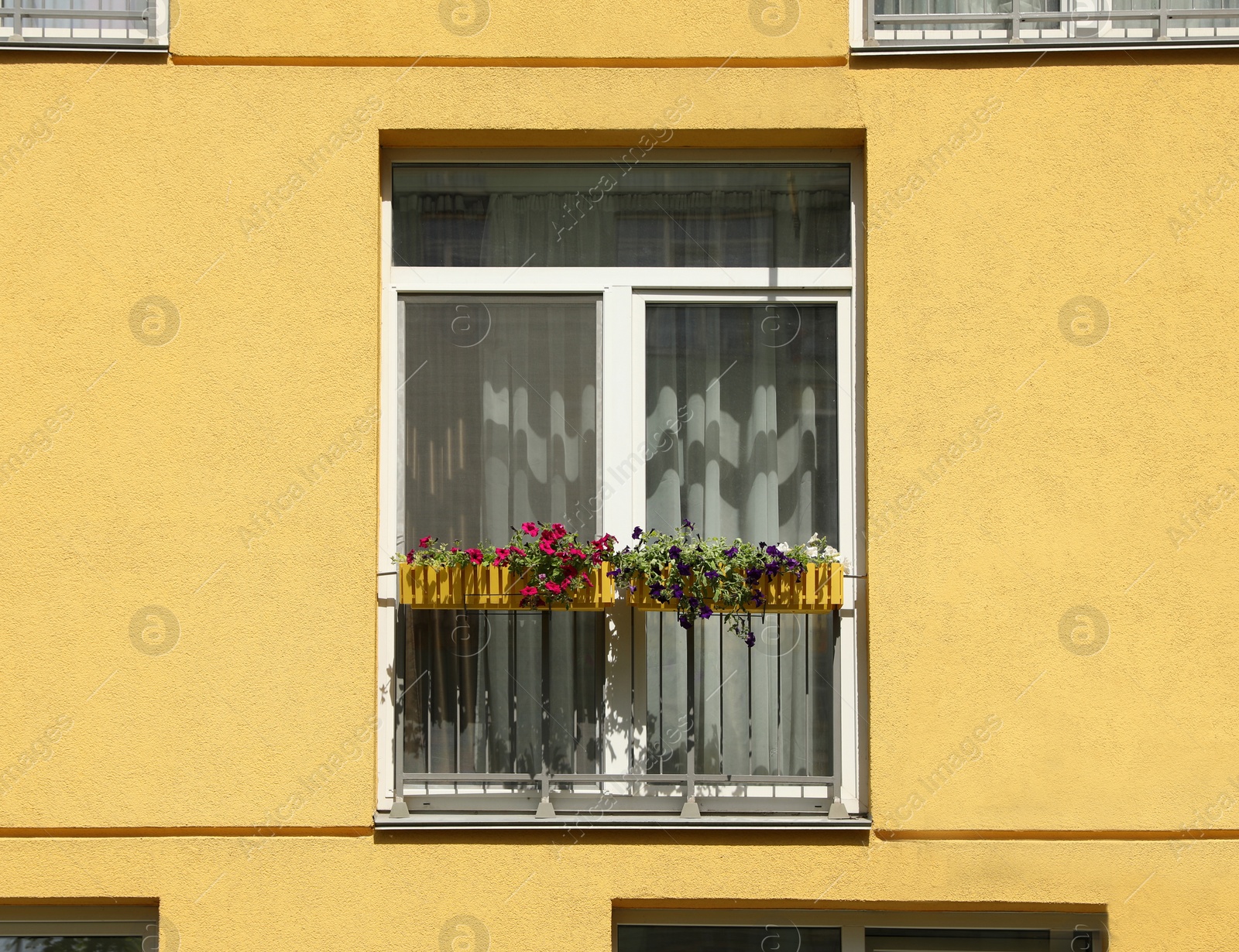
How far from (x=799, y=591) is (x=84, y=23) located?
175 inches

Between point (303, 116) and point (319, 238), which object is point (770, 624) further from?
point (303, 116)

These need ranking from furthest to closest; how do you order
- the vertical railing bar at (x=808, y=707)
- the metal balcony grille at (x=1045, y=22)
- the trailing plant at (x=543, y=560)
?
the vertical railing bar at (x=808, y=707) → the metal balcony grille at (x=1045, y=22) → the trailing plant at (x=543, y=560)

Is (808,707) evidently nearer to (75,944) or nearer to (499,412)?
(499,412)

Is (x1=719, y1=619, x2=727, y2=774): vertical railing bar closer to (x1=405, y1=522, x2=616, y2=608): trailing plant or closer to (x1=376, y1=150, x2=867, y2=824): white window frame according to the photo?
(x1=376, y1=150, x2=867, y2=824): white window frame

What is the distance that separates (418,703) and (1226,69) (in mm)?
4881

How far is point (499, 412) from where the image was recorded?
5785mm

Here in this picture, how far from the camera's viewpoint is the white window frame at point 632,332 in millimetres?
5672

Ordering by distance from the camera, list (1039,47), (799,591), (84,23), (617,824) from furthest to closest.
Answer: (84,23), (1039,47), (799,591), (617,824)

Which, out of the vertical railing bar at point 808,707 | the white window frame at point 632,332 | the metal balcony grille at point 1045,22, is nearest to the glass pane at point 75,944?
the white window frame at point 632,332

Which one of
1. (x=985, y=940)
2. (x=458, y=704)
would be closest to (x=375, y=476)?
(x=458, y=704)

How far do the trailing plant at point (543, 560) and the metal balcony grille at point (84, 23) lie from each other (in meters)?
2.79

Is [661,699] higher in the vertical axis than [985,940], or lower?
higher

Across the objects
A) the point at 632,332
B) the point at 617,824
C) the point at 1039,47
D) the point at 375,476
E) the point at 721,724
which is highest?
the point at 1039,47

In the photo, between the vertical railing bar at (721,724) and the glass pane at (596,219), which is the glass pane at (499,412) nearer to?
the glass pane at (596,219)
